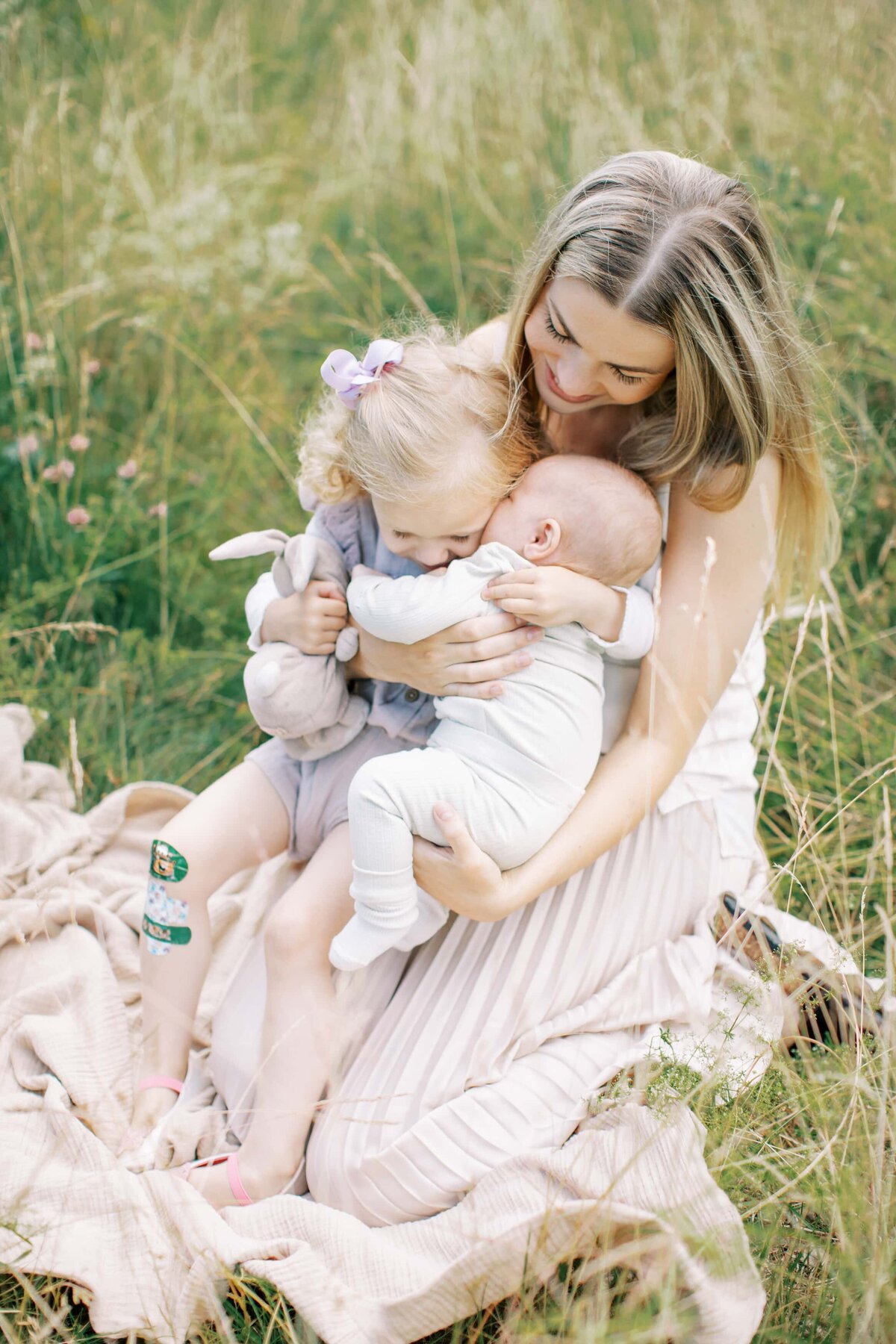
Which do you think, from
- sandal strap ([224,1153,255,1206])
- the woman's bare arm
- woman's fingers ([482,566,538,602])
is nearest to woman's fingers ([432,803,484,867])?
the woman's bare arm

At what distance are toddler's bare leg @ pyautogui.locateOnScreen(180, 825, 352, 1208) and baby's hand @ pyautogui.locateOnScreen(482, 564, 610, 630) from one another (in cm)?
57

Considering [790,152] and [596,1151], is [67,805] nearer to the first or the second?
[596,1151]

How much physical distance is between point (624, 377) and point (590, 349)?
89mm

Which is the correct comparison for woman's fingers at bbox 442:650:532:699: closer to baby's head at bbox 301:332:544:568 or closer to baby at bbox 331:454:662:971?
baby at bbox 331:454:662:971

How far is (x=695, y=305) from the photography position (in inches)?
76.7

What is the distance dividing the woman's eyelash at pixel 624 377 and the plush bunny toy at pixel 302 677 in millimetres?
644

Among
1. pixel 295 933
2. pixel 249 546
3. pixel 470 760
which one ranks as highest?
pixel 249 546

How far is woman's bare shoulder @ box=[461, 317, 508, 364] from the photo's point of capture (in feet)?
7.65

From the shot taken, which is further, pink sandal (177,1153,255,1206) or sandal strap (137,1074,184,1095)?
sandal strap (137,1074,184,1095)

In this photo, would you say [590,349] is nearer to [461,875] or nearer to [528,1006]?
[461,875]

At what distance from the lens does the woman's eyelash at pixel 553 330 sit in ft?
6.75

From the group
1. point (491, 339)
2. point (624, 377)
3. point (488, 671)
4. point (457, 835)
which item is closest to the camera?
point (457, 835)

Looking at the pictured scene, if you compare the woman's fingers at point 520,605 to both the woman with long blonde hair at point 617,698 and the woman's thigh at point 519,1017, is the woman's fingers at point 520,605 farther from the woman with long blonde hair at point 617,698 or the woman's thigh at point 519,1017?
the woman's thigh at point 519,1017

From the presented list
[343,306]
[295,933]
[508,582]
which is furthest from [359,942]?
[343,306]
